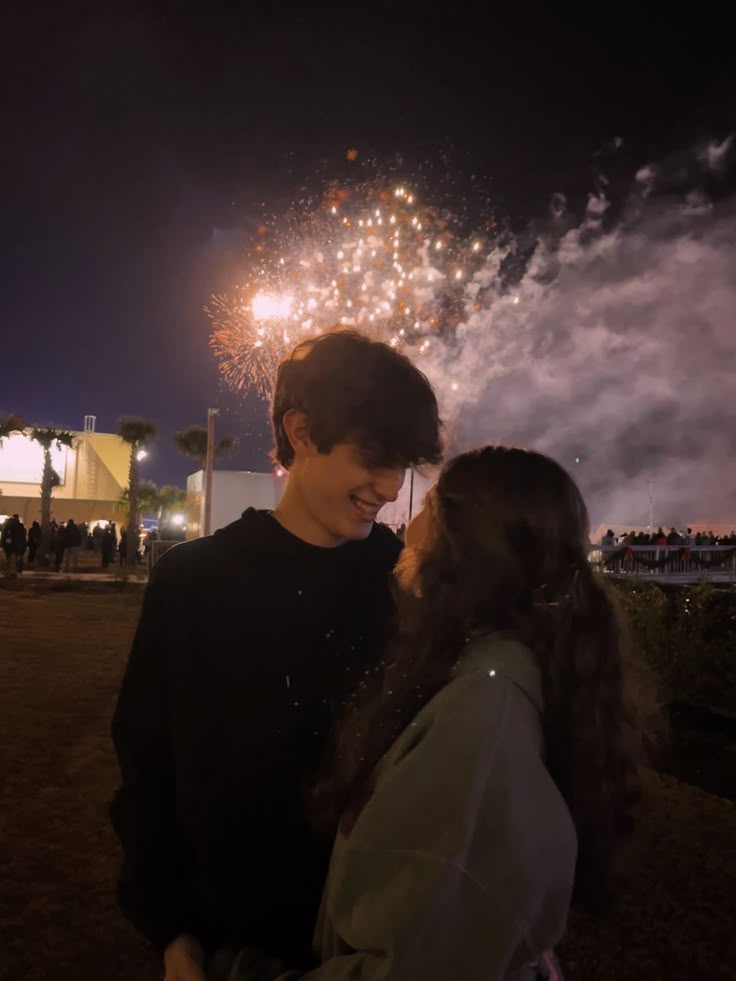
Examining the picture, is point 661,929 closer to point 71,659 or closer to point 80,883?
point 80,883

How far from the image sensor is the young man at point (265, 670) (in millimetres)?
1479

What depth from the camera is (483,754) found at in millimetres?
1013

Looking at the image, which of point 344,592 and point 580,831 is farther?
→ point 344,592

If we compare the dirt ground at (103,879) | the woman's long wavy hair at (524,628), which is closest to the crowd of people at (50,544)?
the dirt ground at (103,879)

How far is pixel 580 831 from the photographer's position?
1275mm

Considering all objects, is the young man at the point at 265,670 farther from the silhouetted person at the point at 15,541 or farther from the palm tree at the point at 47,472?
the palm tree at the point at 47,472

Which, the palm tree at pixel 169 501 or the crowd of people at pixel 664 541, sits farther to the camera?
the palm tree at pixel 169 501

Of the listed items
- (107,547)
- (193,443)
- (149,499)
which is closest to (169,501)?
(149,499)

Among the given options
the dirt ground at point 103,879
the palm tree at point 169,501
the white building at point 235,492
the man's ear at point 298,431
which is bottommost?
the dirt ground at point 103,879

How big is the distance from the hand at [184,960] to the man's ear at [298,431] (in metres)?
1.05

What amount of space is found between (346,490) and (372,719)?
0.58 meters

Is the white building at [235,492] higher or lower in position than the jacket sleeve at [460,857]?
higher

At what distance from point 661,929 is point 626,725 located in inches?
137

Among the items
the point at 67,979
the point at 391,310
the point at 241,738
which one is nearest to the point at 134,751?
the point at 241,738
